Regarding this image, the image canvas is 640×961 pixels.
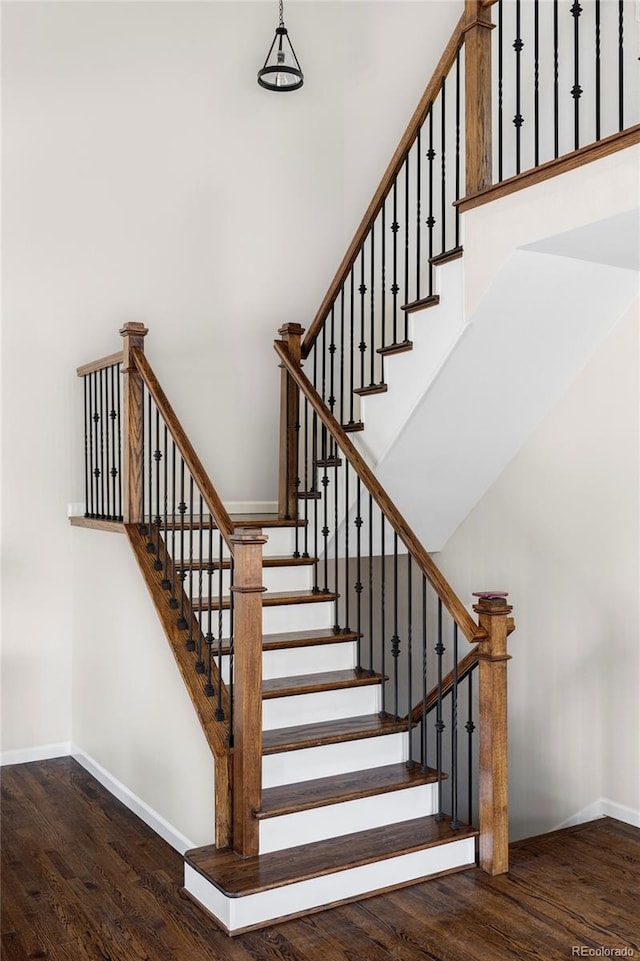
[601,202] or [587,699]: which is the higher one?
[601,202]

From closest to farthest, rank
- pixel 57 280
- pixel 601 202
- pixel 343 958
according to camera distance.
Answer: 1. pixel 343 958
2. pixel 601 202
3. pixel 57 280

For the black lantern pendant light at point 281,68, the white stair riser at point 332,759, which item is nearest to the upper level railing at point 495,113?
the black lantern pendant light at point 281,68

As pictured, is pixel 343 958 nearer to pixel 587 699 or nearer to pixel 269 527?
pixel 587 699

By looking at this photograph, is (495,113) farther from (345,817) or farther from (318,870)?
(318,870)

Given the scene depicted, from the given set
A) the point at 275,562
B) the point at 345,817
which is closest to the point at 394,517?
the point at 275,562

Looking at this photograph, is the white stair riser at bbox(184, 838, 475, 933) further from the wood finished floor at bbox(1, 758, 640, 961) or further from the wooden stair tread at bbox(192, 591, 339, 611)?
the wooden stair tread at bbox(192, 591, 339, 611)

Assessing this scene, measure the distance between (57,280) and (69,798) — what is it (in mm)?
2927

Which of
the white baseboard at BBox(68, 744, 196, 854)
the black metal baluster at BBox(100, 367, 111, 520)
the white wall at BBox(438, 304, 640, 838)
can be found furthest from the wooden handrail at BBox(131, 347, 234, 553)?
the white wall at BBox(438, 304, 640, 838)

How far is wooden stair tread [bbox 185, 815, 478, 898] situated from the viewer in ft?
10.2

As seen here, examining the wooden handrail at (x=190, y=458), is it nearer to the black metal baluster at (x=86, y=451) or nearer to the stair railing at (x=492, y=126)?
the black metal baluster at (x=86, y=451)

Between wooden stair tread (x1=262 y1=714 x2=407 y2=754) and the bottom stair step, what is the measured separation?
1.30 ft

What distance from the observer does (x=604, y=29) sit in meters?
4.48

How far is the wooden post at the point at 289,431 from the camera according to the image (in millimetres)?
5227

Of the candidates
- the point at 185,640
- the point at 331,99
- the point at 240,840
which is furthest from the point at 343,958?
the point at 331,99
